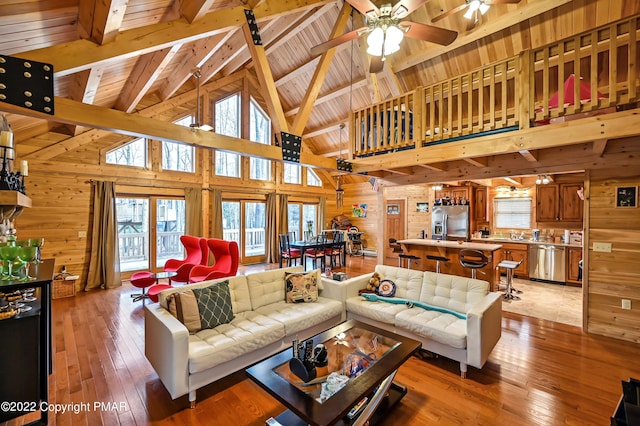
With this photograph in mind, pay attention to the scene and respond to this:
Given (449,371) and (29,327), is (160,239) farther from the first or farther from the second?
(449,371)

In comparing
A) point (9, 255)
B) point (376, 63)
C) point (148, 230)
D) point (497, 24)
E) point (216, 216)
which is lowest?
point (148, 230)

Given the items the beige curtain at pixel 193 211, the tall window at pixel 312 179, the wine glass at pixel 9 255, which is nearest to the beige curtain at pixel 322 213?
the tall window at pixel 312 179

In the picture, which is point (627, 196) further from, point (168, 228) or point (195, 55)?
point (168, 228)

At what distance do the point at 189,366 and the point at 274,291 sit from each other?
4.75ft

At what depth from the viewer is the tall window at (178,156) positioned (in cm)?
688

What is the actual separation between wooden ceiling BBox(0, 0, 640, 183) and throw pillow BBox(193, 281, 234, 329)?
165 centimetres

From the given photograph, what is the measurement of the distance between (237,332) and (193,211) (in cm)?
526

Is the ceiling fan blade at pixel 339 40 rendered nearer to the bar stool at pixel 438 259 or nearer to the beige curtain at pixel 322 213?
the bar stool at pixel 438 259

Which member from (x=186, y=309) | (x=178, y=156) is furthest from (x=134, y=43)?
(x=178, y=156)

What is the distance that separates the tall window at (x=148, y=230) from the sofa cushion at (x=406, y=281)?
558 centimetres

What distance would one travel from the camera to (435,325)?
290 cm

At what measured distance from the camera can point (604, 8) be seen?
152 inches

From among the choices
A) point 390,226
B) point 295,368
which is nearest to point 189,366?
point 295,368

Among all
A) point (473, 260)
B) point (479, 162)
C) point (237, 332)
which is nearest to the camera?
point (237, 332)
